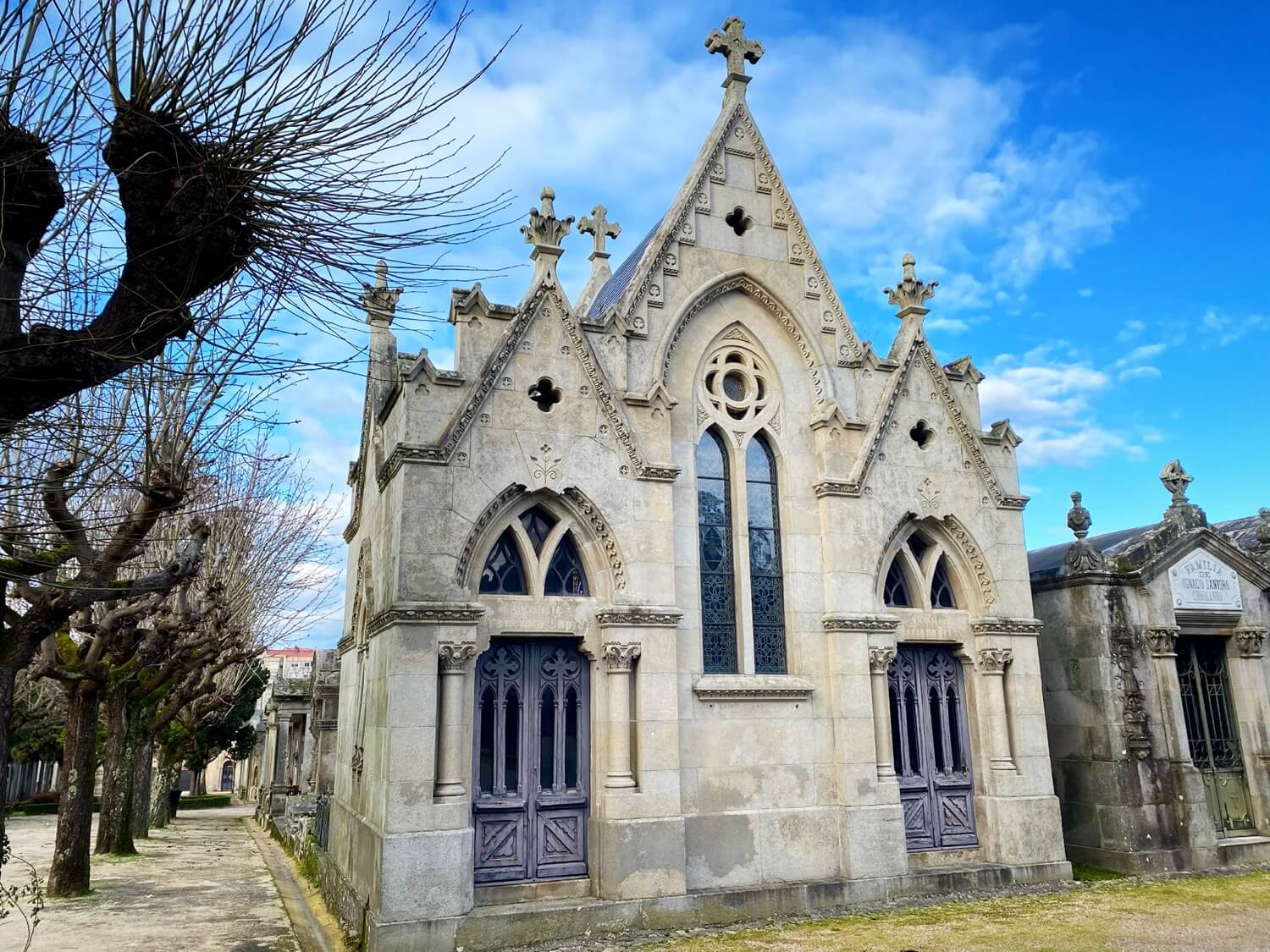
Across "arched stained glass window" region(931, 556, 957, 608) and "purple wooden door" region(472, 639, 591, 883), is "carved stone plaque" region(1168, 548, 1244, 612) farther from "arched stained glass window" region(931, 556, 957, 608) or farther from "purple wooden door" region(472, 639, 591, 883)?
"purple wooden door" region(472, 639, 591, 883)

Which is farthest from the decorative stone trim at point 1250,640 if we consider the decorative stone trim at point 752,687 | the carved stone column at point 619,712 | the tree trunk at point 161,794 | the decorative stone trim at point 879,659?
the tree trunk at point 161,794

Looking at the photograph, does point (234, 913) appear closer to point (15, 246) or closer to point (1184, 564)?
point (15, 246)

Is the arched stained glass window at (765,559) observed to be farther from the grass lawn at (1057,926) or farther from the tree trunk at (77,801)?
the tree trunk at (77,801)

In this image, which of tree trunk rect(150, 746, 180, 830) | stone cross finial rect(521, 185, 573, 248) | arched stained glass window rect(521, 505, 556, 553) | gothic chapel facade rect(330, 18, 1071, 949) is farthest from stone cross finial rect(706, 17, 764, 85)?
tree trunk rect(150, 746, 180, 830)

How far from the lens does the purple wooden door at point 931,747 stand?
13383 millimetres

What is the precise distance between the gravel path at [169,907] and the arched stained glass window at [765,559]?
23.4 feet

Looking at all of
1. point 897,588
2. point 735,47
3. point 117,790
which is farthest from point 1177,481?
point 117,790

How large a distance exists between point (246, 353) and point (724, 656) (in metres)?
8.66

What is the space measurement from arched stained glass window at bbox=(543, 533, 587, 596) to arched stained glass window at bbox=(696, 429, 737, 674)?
180cm

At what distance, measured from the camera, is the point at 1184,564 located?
15.9 meters

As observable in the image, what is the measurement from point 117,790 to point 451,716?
1347 centimetres

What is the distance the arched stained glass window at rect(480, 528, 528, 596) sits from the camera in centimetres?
1177

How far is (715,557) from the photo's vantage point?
13266mm

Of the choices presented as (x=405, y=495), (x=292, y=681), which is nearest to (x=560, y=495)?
(x=405, y=495)
